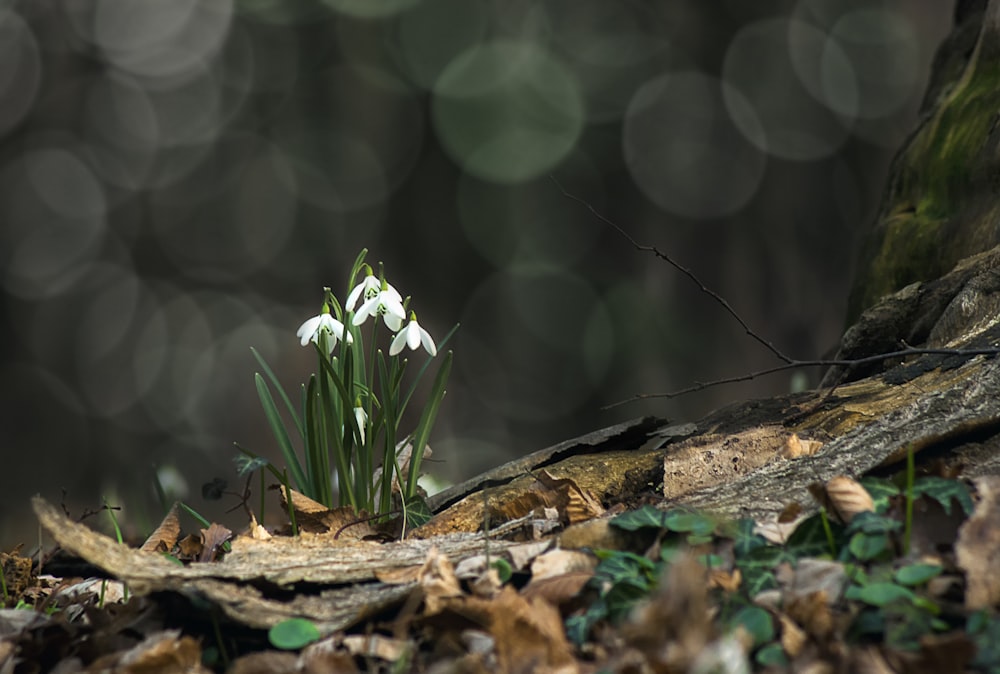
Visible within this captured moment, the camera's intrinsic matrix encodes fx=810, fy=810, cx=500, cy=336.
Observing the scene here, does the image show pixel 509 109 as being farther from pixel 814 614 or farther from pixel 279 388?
pixel 814 614

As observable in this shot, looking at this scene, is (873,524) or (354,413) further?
(354,413)

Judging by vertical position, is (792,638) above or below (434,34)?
below

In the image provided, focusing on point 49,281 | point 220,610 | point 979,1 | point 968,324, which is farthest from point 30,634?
point 49,281

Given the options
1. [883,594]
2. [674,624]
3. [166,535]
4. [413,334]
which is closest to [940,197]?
[413,334]

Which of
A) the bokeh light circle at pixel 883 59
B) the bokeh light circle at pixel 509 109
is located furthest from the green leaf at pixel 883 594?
the bokeh light circle at pixel 883 59

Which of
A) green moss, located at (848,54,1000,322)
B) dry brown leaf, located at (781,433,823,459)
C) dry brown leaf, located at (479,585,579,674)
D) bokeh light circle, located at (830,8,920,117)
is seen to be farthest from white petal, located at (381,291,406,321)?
bokeh light circle, located at (830,8,920,117)

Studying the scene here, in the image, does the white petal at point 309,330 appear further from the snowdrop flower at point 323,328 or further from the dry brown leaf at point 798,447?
the dry brown leaf at point 798,447
